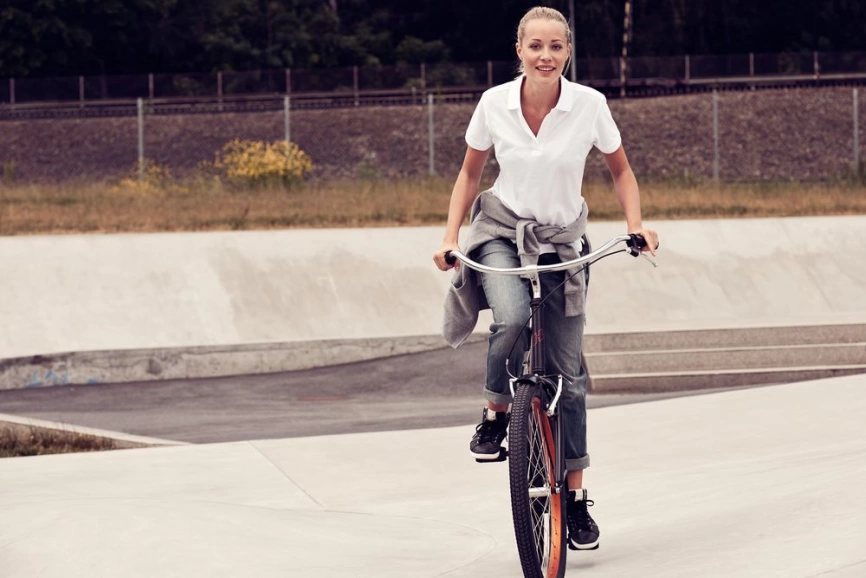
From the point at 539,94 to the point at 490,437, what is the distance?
1225 mm

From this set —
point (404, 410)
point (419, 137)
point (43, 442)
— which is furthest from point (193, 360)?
point (419, 137)

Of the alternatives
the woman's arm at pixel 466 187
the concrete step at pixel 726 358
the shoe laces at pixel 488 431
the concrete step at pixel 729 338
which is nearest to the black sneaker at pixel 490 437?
the shoe laces at pixel 488 431

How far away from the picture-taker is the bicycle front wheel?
14.0ft

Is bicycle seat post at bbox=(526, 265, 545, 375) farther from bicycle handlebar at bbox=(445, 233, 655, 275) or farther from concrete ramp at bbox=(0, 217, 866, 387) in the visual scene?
concrete ramp at bbox=(0, 217, 866, 387)

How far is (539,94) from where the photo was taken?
4688mm

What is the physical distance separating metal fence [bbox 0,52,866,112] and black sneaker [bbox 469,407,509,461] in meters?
35.2

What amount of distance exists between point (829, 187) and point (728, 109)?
15.7 metres

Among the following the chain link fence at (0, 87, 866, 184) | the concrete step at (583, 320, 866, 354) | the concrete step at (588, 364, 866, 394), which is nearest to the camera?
the concrete step at (588, 364, 866, 394)

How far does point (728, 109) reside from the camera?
36.6 meters

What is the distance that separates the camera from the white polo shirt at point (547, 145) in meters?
4.68

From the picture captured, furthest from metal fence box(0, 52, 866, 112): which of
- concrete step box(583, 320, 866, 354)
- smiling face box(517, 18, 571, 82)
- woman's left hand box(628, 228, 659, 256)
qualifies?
woman's left hand box(628, 228, 659, 256)

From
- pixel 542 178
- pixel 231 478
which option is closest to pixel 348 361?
pixel 231 478

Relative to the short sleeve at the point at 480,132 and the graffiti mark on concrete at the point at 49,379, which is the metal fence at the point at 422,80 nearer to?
the graffiti mark on concrete at the point at 49,379

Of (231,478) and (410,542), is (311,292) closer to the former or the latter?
(231,478)
